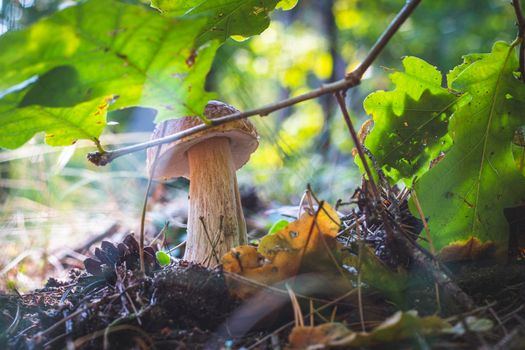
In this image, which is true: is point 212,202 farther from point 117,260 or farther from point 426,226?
point 426,226

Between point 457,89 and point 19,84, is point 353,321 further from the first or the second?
point 19,84

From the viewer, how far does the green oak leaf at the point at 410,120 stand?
134 cm

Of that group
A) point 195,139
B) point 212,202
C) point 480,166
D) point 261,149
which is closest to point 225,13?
point 195,139

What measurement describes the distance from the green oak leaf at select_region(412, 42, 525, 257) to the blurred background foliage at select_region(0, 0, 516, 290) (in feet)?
0.96

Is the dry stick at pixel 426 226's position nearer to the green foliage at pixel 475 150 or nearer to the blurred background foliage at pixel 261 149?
the green foliage at pixel 475 150

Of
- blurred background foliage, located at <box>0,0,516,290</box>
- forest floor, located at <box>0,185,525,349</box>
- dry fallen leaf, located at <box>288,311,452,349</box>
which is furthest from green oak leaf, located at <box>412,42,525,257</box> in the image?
dry fallen leaf, located at <box>288,311,452,349</box>

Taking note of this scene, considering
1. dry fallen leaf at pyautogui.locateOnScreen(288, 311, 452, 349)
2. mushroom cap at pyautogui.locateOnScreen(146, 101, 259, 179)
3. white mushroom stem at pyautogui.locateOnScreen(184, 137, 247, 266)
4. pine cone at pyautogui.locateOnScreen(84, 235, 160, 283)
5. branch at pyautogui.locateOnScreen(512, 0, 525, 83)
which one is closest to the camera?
dry fallen leaf at pyautogui.locateOnScreen(288, 311, 452, 349)

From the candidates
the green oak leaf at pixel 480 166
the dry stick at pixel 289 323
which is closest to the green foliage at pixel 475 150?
the green oak leaf at pixel 480 166

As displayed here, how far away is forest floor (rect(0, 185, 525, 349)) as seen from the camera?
92 cm

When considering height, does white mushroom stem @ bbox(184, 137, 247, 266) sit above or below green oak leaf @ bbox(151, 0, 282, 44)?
below

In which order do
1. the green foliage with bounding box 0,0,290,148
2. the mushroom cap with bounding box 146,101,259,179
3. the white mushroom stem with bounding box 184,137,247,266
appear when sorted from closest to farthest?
the green foliage with bounding box 0,0,290,148 → the mushroom cap with bounding box 146,101,259,179 → the white mushroom stem with bounding box 184,137,247,266

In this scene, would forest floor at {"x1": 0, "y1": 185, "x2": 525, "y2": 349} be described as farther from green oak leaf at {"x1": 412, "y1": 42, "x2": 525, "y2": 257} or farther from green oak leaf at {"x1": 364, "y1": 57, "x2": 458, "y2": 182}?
green oak leaf at {"x1": 364, "y1": 57, "x2": 458, "y2": 182}

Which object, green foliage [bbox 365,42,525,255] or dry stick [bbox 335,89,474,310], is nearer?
dry stick [bbox 335,89,474,310]

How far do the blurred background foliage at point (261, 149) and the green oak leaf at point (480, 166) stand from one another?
0.96 ft
